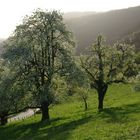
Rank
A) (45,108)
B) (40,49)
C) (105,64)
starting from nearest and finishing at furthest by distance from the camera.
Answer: (40,49), (45,108), (105,64)

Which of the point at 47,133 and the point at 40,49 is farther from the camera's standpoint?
the point at 40,49

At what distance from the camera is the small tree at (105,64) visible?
2972 inches

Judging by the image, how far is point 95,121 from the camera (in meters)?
55.7

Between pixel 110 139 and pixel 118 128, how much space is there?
19.3 feet

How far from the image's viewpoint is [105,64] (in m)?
76.4

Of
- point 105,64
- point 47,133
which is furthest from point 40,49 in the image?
point 47,133

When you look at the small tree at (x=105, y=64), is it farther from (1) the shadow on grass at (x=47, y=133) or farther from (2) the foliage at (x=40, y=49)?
(1) the shadow on grass at (x=47, y=133)

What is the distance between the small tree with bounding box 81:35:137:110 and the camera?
75500 mm

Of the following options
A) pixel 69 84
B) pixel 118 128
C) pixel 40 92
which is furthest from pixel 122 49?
pixel 118 128

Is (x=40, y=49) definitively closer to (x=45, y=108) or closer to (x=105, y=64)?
(x=45, y=108)

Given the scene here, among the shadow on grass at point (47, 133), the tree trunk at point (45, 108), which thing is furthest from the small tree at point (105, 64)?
the shadow on grass at point (47, 133)

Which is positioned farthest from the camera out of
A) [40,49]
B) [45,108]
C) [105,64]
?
[105,64]

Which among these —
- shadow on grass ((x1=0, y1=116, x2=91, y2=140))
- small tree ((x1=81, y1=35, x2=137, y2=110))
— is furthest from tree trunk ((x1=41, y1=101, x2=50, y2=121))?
small tree ((x1=81, y1=35, x2=137, y2=110))

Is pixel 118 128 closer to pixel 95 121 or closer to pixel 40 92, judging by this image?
pixel 95 121
